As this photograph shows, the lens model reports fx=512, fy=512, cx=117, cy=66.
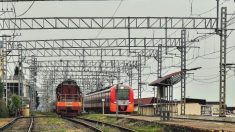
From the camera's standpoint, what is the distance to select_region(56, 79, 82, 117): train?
49469mm

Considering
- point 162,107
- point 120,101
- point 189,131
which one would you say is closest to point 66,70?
point 120,101

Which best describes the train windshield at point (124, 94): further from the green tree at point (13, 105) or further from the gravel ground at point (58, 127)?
the gravel ground at point (58, 127)

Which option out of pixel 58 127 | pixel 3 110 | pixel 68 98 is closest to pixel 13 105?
pixel 3 110

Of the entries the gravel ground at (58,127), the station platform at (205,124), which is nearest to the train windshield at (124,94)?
the gravel ground at (58,127)

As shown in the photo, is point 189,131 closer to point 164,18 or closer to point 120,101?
point 164,18

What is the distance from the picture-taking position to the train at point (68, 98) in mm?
49469

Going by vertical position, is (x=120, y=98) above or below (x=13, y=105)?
above

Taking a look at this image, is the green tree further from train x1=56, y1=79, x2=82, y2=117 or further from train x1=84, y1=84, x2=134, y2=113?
train x1=56, y1=79, x2=82, y2=117

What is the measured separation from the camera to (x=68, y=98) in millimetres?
49688

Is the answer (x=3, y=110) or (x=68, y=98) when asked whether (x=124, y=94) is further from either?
(x=3, y=110)

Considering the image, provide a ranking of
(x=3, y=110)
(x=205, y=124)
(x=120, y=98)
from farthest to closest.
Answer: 1. (x=120, y=98)
2. (x=3, y=110)
3. (x=205, y=124)

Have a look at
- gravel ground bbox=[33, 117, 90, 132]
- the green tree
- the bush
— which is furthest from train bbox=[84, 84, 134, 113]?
gravel ground bbox=[33, 117, 90, 132]

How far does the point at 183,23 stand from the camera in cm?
3919

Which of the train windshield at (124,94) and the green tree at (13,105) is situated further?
the green tree at (13,105)
